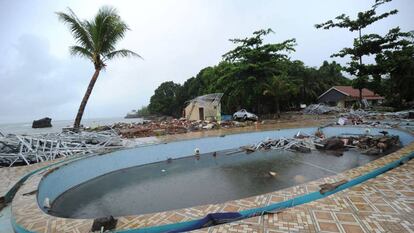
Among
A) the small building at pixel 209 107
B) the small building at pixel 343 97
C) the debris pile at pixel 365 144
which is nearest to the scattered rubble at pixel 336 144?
the debris pile at pixel 365 144

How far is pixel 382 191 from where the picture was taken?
12.3ft

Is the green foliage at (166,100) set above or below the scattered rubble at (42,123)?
above

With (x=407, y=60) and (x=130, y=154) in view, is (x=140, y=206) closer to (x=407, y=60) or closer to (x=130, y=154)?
(x=130, y=154)

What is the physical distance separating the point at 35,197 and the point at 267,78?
2354cm

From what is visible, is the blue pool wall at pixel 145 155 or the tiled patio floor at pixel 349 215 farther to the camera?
the blue pool wall at pixel 145 155

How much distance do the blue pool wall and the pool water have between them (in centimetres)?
29

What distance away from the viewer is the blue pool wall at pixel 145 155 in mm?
6493

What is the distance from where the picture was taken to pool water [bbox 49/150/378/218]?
542cm

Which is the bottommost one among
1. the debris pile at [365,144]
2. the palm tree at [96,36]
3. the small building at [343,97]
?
the debris pile at [365,144]

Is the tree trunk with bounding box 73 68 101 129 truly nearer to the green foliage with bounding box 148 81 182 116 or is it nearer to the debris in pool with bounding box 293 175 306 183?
the debris in pool with bounding box 293 175 306 183

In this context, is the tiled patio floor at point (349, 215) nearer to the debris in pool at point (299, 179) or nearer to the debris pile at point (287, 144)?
the debris in pool at point (299, 179)

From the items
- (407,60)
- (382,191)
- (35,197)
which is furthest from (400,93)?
(35,197)

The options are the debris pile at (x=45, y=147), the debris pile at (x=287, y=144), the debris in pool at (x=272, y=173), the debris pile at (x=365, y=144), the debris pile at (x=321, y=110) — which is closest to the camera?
the debris in pool at (x=272, y=173)

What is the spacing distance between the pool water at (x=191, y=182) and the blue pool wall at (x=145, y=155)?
0.96 feet
